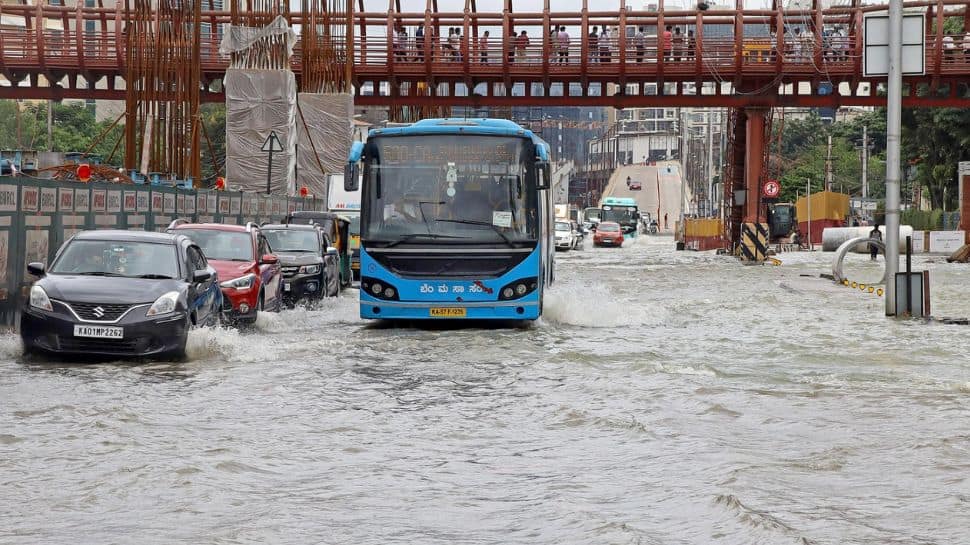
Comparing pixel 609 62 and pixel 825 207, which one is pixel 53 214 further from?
pixel 825 207

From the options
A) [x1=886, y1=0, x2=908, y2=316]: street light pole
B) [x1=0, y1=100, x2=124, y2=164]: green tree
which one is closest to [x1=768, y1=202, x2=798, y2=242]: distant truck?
[x1=0, y1=100, x2=124, y2=164]: green tree

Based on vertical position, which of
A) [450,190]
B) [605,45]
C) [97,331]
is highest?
[605,45]

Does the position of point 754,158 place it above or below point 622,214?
above

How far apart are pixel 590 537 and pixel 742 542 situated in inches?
27.3

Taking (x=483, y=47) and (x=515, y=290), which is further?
(x=483, y=47)

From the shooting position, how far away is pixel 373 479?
8.59m

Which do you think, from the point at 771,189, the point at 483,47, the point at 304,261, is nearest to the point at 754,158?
the point at 771,189

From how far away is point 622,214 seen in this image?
111625 mm

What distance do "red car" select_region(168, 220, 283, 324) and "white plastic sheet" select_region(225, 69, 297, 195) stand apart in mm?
25668

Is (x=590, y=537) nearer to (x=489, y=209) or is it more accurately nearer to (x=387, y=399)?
(x=387, y=399)

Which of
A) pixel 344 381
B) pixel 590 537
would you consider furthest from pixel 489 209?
pixel 590 537

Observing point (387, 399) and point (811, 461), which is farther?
point (387, 399)

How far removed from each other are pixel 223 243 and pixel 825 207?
67.8 meters

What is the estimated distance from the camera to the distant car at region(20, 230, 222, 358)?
587 inches
